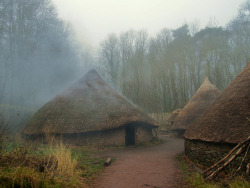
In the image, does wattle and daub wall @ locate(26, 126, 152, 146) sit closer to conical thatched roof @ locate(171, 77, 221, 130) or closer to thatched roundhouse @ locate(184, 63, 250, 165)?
thatched roundhouse @ locate(184, 63, 250, 165)

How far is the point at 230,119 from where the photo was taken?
7.04m

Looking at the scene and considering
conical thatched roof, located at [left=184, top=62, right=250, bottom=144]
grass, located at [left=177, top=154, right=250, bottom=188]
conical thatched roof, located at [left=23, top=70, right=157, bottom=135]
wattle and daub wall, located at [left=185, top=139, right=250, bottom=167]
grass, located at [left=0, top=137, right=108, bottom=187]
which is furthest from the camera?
conical thatched roof, located at [left=23, top=70, right=157, bottom=135]

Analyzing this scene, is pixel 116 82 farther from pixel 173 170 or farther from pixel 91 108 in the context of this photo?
pixel 173 170

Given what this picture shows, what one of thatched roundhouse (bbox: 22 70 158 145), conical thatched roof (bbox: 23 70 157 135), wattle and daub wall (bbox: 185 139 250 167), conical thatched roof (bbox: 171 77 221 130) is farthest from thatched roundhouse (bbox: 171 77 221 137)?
wattle and daub wall (bbox: 185 139 250 167)

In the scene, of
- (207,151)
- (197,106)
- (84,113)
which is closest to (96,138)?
(84,113)

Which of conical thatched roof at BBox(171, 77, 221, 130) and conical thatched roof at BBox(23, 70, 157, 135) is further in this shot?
conical thatched roof at BBox(171, 77, 221, 130)

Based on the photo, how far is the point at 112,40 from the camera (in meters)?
33.8

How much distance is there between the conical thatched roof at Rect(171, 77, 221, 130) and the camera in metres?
17.2

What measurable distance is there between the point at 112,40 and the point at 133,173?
2989 centimetres

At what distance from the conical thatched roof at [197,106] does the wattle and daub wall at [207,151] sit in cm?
897

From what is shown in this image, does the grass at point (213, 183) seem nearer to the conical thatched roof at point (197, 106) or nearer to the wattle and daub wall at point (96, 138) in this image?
the wattle and daub wall at point (96, 138)

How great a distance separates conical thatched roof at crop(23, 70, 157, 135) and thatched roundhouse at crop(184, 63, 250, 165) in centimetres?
636

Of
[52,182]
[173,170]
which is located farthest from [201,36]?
[52,182]

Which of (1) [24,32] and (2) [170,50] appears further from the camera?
(2) [170,50]
